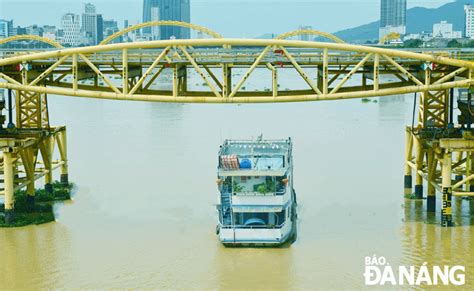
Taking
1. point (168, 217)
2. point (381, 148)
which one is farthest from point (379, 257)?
point (381, 148)

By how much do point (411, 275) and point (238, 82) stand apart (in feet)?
31.1

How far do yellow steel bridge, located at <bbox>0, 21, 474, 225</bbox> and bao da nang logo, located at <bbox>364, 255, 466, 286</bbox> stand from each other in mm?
4624

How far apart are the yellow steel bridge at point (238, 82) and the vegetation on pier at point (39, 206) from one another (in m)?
0.65

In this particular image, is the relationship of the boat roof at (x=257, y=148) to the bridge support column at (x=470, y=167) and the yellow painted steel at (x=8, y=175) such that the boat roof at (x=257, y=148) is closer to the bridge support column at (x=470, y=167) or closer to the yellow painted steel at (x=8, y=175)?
the bridge support column at (x=470, y=167)

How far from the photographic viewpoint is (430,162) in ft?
116

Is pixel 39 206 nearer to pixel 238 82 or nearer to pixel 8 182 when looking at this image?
pixel 8 182

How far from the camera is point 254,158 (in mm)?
33594

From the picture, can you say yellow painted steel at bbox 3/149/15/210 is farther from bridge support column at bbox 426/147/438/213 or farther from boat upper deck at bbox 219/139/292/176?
bridge support column at bbox 426/147/438/213

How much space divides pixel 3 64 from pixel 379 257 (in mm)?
14523

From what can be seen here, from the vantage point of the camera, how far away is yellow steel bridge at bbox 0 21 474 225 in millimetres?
30531

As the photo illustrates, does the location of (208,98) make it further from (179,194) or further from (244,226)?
(179,194)

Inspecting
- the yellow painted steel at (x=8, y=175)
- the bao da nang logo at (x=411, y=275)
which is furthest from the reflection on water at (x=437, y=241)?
the yellow painted steel at (x=8, y=175)

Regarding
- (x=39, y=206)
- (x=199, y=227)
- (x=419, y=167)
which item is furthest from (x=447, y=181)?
(x=39, y=206)

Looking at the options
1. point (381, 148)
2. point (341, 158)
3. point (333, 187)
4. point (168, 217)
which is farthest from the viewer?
point (381, 148)
